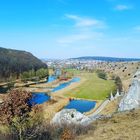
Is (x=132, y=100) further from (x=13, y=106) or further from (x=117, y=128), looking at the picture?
(x=13, y=106)

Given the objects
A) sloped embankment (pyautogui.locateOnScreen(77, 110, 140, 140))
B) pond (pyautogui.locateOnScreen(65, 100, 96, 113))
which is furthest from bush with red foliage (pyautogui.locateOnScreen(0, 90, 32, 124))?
pond (pyautogui.locateOnScreen(65, 100, 96, 113))

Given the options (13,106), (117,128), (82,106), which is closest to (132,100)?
(117,128)

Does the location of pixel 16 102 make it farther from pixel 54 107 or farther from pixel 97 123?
pixel 54 107

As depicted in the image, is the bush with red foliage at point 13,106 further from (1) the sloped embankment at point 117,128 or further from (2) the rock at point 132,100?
(2) the rock at point 132,100

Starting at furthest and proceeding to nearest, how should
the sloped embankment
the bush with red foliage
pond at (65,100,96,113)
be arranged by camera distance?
pond at (65,100,96,113), the sloped embankment, the bush with red foliage

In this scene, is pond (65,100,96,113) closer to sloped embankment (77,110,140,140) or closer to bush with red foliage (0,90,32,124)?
sloped embankment (77,110,140,140)

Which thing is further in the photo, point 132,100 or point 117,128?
point 132,100

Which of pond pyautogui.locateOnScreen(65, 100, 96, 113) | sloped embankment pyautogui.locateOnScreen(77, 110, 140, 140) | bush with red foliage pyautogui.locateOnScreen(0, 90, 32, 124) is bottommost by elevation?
pond pyautogui.locateOnScreen(65, 100, 96, 113)

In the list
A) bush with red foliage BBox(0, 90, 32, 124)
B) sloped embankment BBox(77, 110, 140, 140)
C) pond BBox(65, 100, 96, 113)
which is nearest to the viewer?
bush with red foliage BBox(0, 90, 32, 124)

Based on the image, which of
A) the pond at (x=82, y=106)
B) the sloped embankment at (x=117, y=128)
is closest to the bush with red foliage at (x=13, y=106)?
the sloped embankment at (x=117, y=128)

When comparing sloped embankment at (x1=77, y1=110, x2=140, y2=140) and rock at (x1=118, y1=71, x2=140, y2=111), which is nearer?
sloped embankment at (x1=77, y1=110, x2=140, y2=140)

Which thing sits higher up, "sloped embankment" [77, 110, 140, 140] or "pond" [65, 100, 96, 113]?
"sloped embankment" [77, 110, 140, 140]

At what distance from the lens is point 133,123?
2858cm

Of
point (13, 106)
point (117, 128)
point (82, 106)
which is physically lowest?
point (82, 106)
